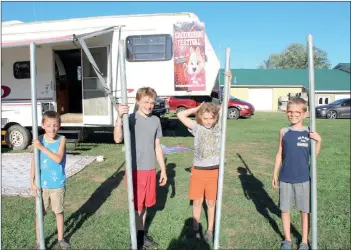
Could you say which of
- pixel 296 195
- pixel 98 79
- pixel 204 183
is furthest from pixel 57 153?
pixel 98 79

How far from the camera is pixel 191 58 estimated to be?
10141 millimetres

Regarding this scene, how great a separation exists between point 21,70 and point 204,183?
8.45 metres

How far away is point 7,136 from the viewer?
10.5m

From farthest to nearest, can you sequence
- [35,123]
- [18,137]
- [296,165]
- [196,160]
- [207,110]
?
[18,137] → [196,160] → [207,110] → [296,165] → [35,123]

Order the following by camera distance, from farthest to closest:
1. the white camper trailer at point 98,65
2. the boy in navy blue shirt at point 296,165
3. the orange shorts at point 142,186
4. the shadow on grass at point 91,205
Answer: the white camper trailer at point 98,65
the shadow on grass at point 91,205
the orange shorts at point 142,186
the boy in navy blue shirt at point 296,165

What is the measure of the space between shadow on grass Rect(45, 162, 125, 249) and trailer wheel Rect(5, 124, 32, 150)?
462 centimetres

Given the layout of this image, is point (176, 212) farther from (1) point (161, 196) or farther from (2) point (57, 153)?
(2) point (57, 153)

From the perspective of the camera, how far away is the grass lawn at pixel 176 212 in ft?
13.3

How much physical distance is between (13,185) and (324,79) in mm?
38065

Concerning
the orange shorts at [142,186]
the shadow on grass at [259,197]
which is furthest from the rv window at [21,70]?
the orange shorts at [142,186]

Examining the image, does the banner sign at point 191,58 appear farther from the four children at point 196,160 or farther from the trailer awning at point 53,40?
the four children at point 196,160

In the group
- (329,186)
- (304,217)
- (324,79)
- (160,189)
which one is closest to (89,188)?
(160,189)

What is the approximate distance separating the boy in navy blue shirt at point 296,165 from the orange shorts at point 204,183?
727 mm

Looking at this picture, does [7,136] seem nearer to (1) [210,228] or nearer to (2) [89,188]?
(2) [89,188]
